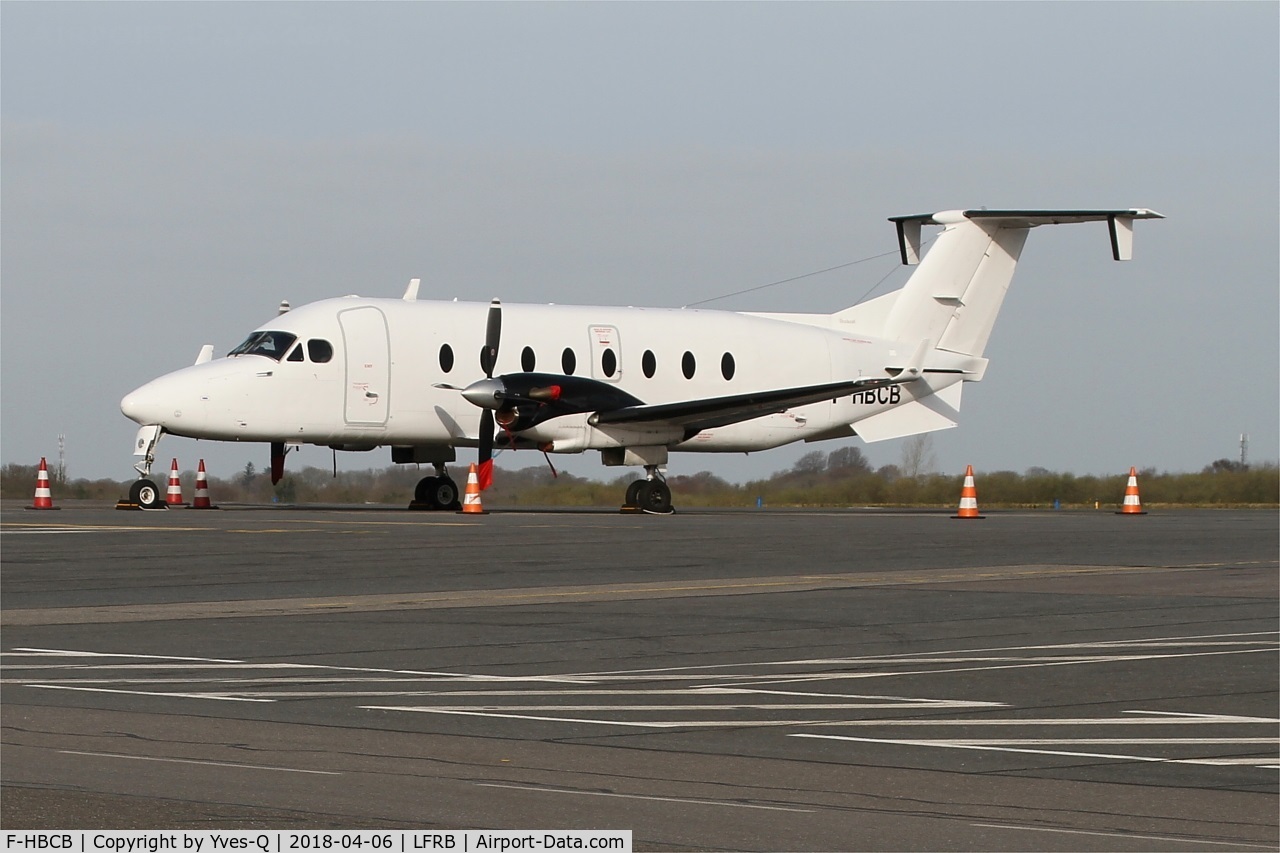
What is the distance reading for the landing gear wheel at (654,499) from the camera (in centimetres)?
3059

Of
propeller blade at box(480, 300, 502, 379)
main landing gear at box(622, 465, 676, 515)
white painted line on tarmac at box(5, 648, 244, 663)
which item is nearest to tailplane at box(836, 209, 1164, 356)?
main landing gear at box(622, 465, 676, 515)

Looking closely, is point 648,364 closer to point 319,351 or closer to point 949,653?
point 319,351

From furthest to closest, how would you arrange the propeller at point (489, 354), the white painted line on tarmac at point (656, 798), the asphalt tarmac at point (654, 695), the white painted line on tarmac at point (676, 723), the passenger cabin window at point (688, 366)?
the passenger cabin window at point (688, 366) < the propeller at point (489, 354) < the white painted line on tarmac at point (676, 723) < the white painted line on tarmac at point (656, 798) < the asphalt tarmac at point (654, 695)

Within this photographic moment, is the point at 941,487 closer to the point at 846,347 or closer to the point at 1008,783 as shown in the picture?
the point at 846,347

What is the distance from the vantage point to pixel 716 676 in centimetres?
1009

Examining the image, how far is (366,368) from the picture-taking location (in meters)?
29.3

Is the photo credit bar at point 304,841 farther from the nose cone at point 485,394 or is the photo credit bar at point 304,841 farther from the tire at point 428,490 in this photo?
the tire at point 428,490

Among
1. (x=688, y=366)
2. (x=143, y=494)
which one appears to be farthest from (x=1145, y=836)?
(x=688, y=366)

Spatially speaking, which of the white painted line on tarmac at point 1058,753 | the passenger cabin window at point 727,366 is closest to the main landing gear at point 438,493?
the passenger cabin window at point 727,366

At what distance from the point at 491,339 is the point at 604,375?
2.36 metres

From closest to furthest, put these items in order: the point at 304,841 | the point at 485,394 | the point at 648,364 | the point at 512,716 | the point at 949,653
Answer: the point at 304,841, the point at 512,716, the point at 949,653, the point at 485,394, the point at 648,364

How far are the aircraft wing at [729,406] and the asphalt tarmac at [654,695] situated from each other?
37.2ft

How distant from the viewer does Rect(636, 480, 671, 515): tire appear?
100 ft

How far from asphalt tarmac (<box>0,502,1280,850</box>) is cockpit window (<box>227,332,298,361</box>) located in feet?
34.2
